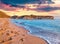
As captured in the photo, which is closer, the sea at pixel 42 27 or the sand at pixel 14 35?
the sand at pixel 14 35

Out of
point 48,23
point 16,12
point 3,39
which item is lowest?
point 3,39

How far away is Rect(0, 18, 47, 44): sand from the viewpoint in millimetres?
3256

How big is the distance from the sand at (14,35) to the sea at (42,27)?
83mm

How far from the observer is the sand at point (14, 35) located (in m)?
3.26

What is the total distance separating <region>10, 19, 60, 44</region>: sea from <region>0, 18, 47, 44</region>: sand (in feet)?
0.27

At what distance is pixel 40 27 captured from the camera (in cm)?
342

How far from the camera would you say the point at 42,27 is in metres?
3.42

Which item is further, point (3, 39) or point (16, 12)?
point (16, 12)

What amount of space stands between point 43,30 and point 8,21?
66 centimetres

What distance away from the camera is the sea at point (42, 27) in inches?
132

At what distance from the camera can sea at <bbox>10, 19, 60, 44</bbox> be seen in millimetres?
3359

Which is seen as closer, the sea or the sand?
the sand

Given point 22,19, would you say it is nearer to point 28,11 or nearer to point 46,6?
point 28,11

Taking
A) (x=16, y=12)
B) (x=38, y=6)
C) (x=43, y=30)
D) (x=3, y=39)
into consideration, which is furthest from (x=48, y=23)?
(x=3, y=39)
